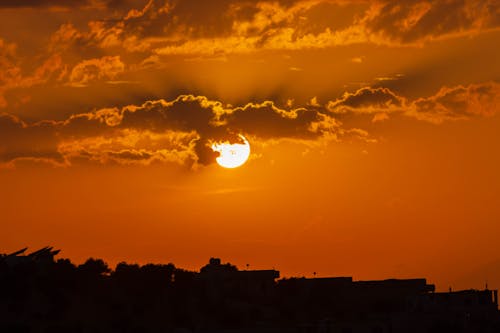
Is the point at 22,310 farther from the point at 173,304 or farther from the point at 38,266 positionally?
the point at 173,304

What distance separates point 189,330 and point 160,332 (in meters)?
4.27

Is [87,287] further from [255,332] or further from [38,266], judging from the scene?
[255,332]

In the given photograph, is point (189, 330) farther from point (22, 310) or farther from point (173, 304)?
point (22, 310)

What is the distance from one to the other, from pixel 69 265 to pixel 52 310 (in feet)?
39.9

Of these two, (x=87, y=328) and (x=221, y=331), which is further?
(x=221, y=331)

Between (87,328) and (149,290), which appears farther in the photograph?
(149,290)

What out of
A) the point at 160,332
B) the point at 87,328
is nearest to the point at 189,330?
the point at 160,332

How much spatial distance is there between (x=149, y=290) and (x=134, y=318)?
8.85 meters

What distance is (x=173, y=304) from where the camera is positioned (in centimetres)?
19912

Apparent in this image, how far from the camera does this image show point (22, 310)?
182 m

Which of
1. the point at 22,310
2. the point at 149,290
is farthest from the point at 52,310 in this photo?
the point at 149,290

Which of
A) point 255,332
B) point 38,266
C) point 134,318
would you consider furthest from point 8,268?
point 255,332

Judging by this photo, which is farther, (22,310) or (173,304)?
(173,304)

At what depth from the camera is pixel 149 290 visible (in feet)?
648
